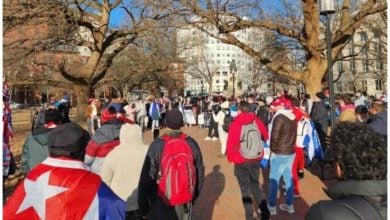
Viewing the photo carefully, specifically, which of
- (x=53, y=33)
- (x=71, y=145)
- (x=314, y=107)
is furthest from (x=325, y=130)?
(x=53, y=33)

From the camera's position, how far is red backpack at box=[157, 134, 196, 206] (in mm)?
4445

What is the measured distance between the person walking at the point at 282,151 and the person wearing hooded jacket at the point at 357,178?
425cm

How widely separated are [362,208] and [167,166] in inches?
101

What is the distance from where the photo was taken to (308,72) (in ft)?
56.3

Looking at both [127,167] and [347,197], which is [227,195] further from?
[347,197]

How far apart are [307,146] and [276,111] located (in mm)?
2772

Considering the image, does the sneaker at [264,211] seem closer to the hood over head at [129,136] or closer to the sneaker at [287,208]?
the sneaker at [287,208]

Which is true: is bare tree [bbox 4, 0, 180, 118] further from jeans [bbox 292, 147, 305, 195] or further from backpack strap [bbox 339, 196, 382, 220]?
backpack strap [bbox 339, 196, 382, 220]

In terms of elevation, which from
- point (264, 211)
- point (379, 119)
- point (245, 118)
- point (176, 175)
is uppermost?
point (245, 118)

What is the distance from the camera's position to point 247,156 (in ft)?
20.9

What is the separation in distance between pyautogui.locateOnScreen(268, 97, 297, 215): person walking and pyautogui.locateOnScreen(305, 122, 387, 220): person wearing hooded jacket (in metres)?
4.25

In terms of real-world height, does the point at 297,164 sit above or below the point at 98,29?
below

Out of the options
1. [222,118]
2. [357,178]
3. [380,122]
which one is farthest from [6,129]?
[222,118]

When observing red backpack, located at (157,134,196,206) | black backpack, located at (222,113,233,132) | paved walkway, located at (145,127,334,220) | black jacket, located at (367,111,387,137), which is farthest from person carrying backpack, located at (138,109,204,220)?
black backpack, located at (222,113,233,132)
